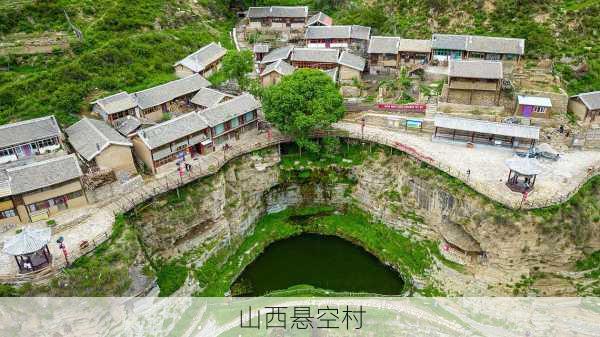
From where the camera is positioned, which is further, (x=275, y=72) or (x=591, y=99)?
(x=275, y=72)

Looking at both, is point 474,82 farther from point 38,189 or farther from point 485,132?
point 38,189

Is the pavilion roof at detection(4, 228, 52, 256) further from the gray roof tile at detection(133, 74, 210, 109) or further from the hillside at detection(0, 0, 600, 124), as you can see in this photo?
the gray roof tile at detection(133, 74, 210, 109)

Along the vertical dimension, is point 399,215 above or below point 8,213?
below

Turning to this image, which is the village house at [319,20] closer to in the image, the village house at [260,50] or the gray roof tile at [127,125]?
the village house at [260,50]

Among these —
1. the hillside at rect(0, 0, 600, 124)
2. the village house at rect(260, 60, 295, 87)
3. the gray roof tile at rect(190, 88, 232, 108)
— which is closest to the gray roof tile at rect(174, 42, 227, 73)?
the hillside at rect(0, 0, 600, 124)

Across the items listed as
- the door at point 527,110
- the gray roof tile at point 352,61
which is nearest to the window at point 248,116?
the gray roof tile at point 352,61

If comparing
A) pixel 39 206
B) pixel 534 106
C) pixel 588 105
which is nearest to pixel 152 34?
pixel 39 206
